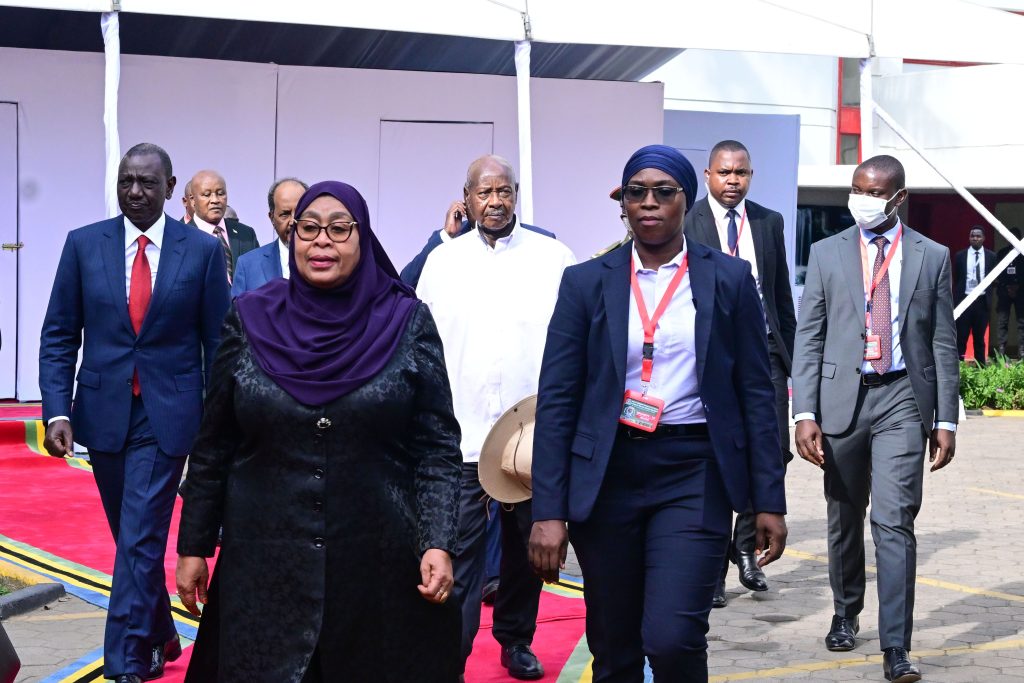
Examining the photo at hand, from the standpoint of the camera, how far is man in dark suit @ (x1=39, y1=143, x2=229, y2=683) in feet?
19.3

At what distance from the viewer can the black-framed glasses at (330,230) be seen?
4.00m

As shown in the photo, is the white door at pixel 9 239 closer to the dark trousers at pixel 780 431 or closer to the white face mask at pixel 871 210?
the dark trousers at pixel 780 431

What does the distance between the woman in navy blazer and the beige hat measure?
3.94 ft

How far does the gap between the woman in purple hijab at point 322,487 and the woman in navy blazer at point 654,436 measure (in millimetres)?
599

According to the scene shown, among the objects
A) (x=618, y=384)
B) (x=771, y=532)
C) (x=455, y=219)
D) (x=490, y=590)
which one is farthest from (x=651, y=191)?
(x=455, y=219)

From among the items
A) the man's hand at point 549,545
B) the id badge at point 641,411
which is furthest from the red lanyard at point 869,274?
the man's hand at point 549,545

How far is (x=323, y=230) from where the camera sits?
4004 millimetres

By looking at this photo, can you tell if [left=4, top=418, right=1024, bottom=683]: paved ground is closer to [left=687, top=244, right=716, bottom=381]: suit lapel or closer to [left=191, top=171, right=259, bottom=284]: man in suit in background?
[left=687, top=244, right=716, bottom=381]: suit lapel

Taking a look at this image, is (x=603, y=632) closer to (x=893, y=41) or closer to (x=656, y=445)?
(x=656, y=445)

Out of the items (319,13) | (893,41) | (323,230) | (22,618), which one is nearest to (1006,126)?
(893,41)

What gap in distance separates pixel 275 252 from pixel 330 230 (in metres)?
3.88

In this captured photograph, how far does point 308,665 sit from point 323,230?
1.15 metres

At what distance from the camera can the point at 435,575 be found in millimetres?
4027

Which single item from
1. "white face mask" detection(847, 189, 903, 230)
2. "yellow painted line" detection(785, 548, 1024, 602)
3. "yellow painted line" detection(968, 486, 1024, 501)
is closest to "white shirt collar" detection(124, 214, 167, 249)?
"white face mask" detection(847, 189, 903, 230)
